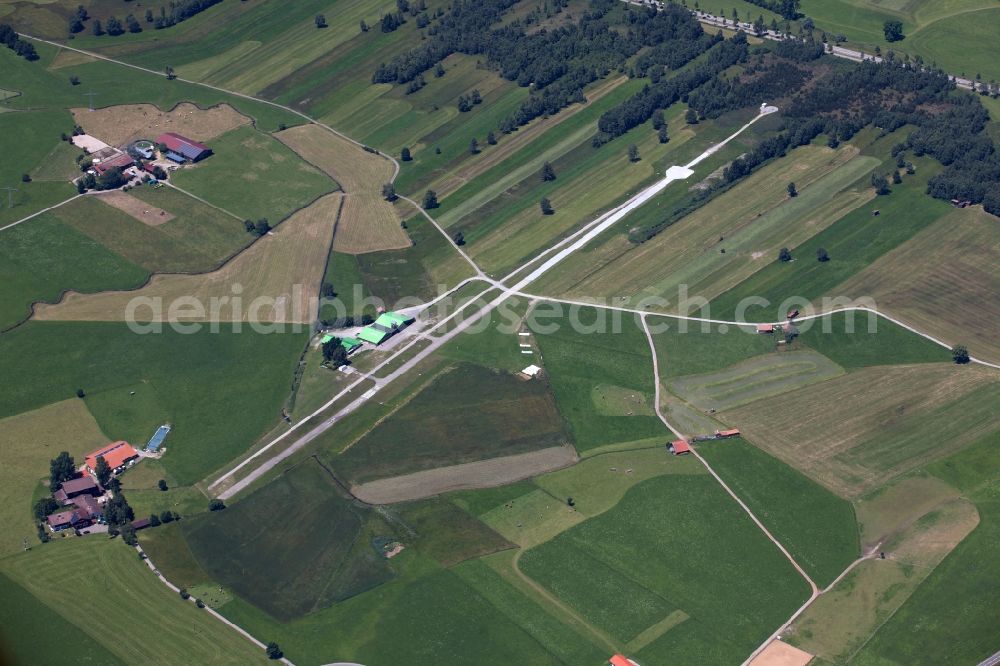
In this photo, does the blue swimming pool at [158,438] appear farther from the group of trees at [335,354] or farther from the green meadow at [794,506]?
the green meadow at [794,506]

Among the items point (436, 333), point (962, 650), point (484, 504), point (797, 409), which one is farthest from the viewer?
point (436, 333)

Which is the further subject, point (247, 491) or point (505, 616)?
point (247, 491)

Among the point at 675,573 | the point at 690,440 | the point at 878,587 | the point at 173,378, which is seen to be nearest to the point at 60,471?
the point at 173,378

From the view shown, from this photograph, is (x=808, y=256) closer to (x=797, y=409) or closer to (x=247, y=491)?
(x=797, y=409)

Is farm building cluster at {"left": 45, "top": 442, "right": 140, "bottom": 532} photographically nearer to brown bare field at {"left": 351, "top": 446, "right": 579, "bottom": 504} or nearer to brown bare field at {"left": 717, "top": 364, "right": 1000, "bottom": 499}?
brown bare field at {"left": 351, "top": 446, "right": 579, "bottom": 504}

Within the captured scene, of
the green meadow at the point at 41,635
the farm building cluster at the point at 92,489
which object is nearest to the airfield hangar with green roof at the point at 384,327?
the farm building cluster at the point at 92,489

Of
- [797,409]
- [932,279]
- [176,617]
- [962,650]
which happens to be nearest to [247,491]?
[176,617]

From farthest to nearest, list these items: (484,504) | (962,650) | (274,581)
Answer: (484,504)
(274,581)
(962,650)
